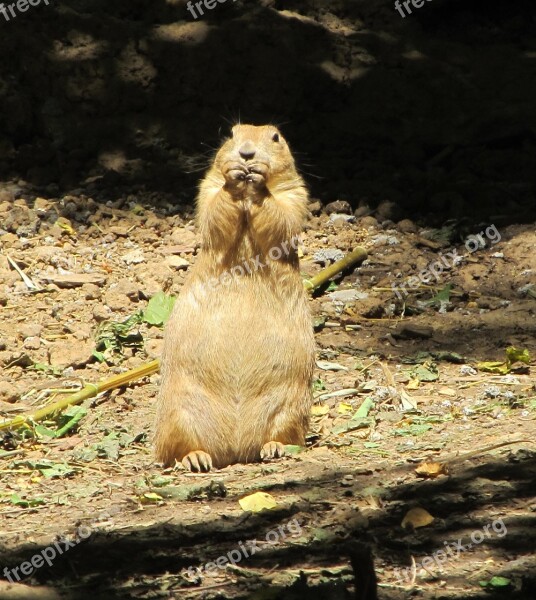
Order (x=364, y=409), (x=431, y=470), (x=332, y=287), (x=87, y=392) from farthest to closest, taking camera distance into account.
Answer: (x=332, y=287) → (x=87, y=392) → (x=364, y=409) → (x=431, y=470)

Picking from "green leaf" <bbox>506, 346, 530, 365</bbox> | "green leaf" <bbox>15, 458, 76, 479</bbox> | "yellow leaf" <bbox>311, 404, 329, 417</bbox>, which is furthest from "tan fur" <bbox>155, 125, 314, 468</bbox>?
"green leaf" <bbox>506, 346, 530, 365</bbox>

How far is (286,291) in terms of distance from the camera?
6.61 m

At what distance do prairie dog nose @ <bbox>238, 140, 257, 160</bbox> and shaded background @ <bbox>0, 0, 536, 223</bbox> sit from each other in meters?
4.03

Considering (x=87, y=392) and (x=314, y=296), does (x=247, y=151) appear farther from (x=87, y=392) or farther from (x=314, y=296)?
(x=314, y=296)

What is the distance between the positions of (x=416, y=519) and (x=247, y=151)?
8.32 feet

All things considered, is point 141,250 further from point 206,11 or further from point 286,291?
point 286,291

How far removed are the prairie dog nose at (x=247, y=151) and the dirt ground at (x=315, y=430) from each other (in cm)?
177

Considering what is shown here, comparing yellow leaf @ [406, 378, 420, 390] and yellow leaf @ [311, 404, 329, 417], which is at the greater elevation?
yellow leaf @ [311, 404, 329, 417]

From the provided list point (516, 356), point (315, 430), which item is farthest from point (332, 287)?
point (315, 430)

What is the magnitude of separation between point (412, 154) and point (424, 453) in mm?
5293

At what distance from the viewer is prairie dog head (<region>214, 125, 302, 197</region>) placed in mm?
6516

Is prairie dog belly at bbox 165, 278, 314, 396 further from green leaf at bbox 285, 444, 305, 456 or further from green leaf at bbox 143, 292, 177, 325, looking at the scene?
green leaf at bbox 143, 292, 177, 325

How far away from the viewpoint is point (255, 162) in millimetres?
6543

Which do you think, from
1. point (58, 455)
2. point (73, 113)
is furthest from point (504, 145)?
point (58, 455)
